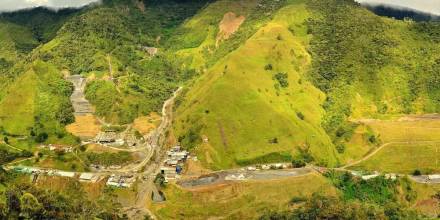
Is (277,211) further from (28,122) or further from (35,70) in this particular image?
(35,70)

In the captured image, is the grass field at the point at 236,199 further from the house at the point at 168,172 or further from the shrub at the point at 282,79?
the shrub at the point at 282,79

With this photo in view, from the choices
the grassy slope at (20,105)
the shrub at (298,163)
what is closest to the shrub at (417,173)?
the shrub at (298,163)

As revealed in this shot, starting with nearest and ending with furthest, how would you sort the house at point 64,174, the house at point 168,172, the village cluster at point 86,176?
the village cluster at point 86,176, the house at point 168,172, the house at point 64,174

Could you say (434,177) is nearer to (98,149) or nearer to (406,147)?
(406,147)

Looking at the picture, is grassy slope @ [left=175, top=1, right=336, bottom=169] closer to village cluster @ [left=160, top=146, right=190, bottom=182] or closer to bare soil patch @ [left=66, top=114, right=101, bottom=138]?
village cluster @ [left=160, top=146, right=190, bottom=182]

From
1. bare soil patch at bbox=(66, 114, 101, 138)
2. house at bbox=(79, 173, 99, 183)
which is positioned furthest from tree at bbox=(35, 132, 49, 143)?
house at bbox=(79, 173, 99, 183)

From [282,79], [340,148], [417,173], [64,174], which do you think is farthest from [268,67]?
[64,174]
